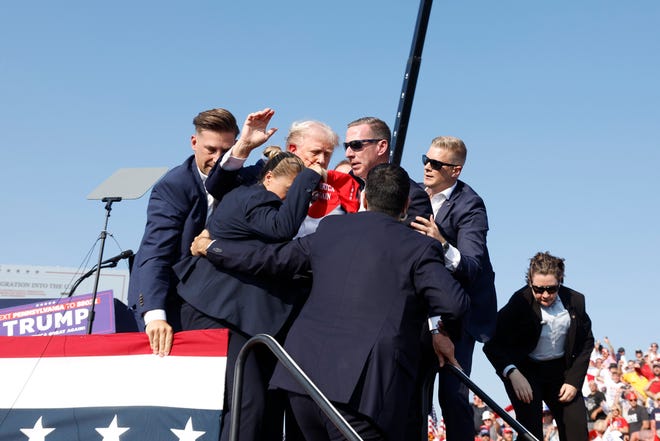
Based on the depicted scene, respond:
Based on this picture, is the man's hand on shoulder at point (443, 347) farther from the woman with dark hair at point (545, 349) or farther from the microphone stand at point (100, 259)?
the microphone stand at point (100, 259)

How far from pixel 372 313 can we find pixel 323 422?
544 millimetres

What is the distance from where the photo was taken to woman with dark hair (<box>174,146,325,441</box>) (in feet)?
14.2

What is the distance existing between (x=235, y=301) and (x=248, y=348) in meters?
0.39

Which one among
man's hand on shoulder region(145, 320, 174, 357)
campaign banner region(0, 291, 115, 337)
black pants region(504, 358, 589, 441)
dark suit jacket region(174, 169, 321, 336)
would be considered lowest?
campaign banner region(0, 291, 115, 337)

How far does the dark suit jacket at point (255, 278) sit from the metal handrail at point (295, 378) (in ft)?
1.01

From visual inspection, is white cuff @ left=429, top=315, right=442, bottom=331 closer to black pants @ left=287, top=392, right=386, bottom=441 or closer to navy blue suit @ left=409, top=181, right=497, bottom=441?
navy blue suit @ left=409, top=181, right=497, bottom=441

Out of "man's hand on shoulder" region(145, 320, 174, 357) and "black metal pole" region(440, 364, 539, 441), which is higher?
"man's hand on shoulder" region(145, 320, 174, 357)

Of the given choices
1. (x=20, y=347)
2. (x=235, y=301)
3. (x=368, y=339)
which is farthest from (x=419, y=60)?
(x=20, y=347)

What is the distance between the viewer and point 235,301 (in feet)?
14.6

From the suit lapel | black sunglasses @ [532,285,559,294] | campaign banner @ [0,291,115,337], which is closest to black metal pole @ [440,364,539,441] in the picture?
the suit lapel

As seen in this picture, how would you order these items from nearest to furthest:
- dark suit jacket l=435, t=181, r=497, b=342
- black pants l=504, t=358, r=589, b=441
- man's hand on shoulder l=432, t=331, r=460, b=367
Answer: man's hand on shoulder l=432, t=331, r=460, b=367
dark suit jacket l=435, t=181, r=497, b=342
black pants l=504, t=358, r=589, b=441

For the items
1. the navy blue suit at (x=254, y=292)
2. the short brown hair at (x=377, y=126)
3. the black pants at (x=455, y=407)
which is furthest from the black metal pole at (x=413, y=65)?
the black pants at (x=455, y=407)

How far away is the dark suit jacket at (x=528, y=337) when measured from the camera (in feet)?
20.1

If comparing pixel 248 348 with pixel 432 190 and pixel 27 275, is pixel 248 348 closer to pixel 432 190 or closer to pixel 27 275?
pixel 432 190
